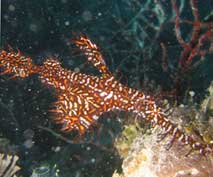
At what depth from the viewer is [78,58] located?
880cm

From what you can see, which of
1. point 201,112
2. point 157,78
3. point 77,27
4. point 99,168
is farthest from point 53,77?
point 77,27

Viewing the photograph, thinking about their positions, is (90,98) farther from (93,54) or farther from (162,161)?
(162,161)

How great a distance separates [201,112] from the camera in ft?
13.3

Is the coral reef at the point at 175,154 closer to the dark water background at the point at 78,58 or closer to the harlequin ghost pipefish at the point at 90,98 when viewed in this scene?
the harlequin ghost pipefish at the point at 90,98

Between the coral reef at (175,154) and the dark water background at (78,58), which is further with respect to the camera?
the dark water background at (78,58)

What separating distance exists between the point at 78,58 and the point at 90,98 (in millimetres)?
4937

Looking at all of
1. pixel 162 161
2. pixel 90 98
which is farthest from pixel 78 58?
pixel 162 161

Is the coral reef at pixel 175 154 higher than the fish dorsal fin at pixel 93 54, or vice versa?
the fish dorsal fin at pixel 93 54

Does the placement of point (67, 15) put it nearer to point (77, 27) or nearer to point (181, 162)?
point (77, 27)

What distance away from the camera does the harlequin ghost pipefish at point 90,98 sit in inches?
139

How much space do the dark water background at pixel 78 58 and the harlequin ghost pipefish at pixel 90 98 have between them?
2.32 metres

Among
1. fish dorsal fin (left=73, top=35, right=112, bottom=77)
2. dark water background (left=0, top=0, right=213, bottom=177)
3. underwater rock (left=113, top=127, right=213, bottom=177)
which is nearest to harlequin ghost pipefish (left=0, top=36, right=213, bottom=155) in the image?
fish dorsal fin (left=73, top=35, right=112, bottom=77)

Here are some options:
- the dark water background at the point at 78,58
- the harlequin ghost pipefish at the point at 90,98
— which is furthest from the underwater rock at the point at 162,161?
the dark water background at the point at 78,58

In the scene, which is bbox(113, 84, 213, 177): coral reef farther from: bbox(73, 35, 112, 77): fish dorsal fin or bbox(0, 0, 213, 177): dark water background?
bbox(0, 0, 213, 177): dark water background
